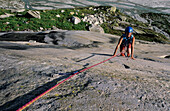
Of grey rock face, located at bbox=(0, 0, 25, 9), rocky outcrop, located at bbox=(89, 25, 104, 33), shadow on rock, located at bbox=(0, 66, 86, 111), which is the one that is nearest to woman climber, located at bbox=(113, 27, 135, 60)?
shadow on rock, located at bbox=(0, 66, 86, 111)

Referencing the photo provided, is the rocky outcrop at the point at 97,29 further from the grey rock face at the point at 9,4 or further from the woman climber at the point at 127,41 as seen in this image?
the grey rock face at the point at 9,4

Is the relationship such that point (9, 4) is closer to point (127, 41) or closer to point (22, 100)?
point (127, 41)

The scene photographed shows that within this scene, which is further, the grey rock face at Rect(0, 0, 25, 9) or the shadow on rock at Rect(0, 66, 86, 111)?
the grey rock face at Rect(0, 0, 25, 9)

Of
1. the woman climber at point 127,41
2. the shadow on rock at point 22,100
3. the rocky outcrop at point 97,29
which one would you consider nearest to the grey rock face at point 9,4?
the rocky outcrop at point 97,29

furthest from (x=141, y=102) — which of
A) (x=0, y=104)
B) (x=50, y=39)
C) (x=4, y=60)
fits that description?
(x=50, y=39)

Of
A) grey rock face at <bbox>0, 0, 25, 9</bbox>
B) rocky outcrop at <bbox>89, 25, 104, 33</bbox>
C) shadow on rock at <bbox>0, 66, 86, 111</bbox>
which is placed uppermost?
grey rock face at <bbox>0, 0, 25, 9</bbox>

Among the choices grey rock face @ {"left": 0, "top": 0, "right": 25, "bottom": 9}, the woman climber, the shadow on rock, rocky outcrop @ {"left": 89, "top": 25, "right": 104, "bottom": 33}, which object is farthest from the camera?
grey rock face @ {"left": 0, "top": 0, "right": 25, "bottom": 9}

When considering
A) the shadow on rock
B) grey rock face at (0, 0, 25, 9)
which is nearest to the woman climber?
the shadow on rock

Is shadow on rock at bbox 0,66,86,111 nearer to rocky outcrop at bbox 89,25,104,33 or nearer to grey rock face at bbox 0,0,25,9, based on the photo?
rocky outcrop at bbox 89,25,104,33

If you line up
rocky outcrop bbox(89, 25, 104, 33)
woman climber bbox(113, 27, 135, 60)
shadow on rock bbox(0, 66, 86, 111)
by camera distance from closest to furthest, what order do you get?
1. shadow on rock bbox(0, 66, 86, 111)
2. woman climber bbox(113, 27, 135, 60)
3. rocky outcrop bbox(89, 25, 104, 33)

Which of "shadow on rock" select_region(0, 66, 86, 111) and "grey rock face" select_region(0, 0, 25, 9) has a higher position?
"grey rock face" select_region(0, 0, 25, 9)

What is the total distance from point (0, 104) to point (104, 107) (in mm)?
1633

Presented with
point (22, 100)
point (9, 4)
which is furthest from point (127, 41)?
point (9, 4)

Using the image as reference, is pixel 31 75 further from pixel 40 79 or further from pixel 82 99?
pixel 82 99
